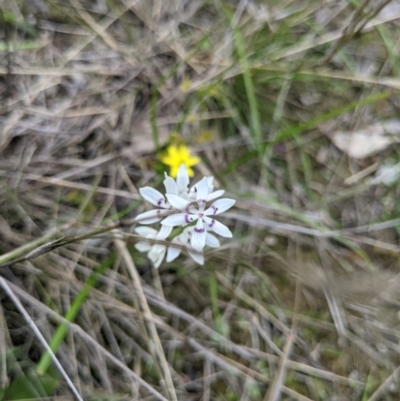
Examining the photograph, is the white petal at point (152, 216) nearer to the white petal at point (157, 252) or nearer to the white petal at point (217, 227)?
the white petal at point (217, 227)

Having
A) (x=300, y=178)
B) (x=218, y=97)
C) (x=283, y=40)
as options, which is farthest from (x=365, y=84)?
(x=218, y=97)

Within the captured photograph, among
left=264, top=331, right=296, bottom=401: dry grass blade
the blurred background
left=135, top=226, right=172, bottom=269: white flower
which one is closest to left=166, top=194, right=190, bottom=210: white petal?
left=135, top=226, right=172, bottom=269: white flower

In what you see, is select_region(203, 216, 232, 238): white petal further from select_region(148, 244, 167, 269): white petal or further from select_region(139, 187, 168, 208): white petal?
select_region(148, 244, 167, 269): white petal

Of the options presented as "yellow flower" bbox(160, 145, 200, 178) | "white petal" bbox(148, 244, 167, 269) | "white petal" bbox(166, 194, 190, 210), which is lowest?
"white petal" bbox(148, 244, 167, 269)

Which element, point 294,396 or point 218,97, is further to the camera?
point 218,97

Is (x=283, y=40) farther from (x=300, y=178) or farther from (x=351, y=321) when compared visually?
(x=351, y=321)

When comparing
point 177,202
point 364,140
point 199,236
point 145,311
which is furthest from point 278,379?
point 364,140
